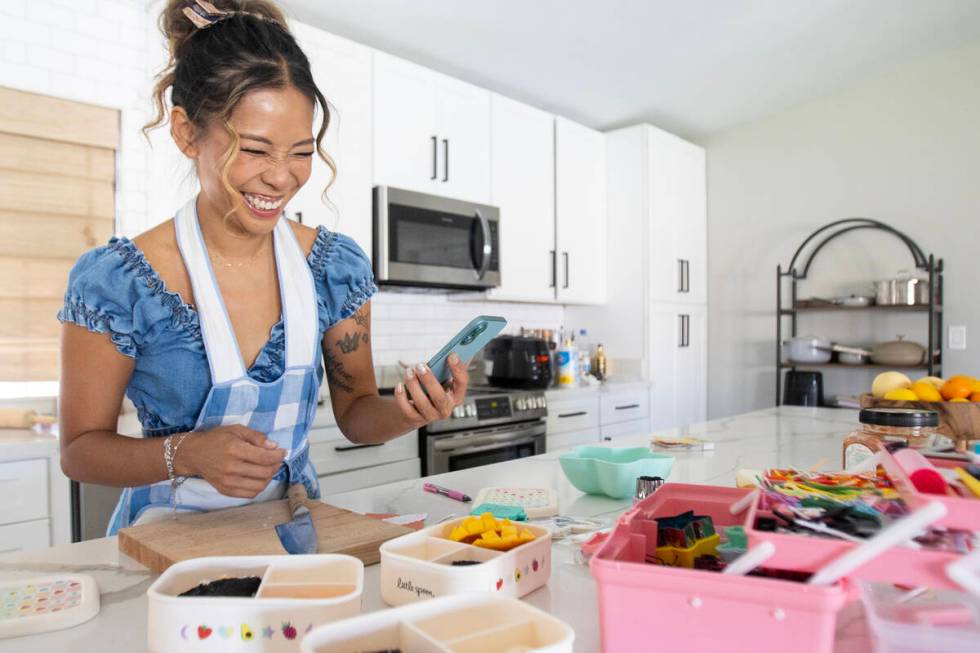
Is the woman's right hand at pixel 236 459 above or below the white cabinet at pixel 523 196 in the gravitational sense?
below

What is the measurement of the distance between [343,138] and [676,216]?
248cm

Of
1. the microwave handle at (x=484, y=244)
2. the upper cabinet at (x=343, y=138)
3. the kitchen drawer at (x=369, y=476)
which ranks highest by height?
the upper cabinet at (x=343, y=138)

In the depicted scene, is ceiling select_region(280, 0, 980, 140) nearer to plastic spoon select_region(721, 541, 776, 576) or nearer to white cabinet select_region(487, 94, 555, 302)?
white cabinet select_region(487, 94, 555, 302)

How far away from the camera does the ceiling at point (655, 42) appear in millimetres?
3156

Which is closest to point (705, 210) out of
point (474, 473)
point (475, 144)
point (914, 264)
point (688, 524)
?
point (914, 264)

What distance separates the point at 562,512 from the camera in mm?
1236

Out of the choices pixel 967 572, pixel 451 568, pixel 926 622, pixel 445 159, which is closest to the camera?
pixel 967 572

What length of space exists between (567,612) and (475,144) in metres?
3.24

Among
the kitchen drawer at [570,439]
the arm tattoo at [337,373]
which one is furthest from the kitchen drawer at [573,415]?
the arm tattoo at [337,373]

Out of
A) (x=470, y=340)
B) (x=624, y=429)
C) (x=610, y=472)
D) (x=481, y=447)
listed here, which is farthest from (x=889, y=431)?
(x=624, y=429)

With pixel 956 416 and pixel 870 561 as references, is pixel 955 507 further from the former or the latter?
pixel 956 416

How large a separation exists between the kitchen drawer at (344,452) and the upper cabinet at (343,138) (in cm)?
91

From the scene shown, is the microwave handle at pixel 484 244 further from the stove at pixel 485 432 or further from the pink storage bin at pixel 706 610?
the pink storage bin at pixel 706 610

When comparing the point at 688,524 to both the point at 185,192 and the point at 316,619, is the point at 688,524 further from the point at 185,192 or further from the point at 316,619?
the point at 185,192
